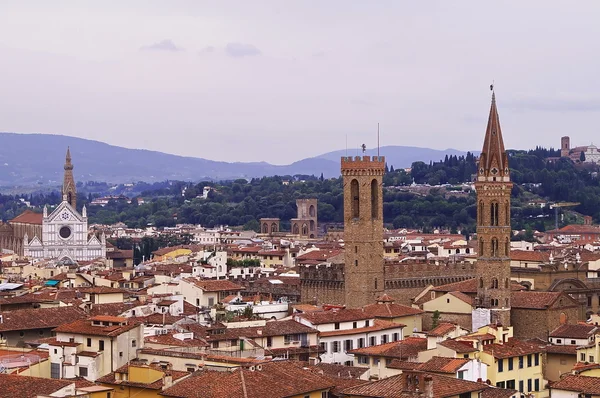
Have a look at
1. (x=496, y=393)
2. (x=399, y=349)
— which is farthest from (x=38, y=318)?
(x=496, y=393)

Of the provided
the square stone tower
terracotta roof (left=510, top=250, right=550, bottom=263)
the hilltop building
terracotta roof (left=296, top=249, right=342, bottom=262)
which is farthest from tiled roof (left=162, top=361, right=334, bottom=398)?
the hilltop building

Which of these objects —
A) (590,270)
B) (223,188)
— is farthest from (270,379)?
(223,188)

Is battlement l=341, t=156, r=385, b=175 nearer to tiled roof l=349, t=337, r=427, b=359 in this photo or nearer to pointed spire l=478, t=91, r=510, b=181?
pointed spire l=478, t=91, r=510, b=181

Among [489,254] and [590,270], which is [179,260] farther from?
[489,254]

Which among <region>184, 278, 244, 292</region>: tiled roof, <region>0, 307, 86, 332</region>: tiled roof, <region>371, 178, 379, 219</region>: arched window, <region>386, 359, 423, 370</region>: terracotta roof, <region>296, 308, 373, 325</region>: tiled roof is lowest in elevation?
<region>386, 359, 423, 370</region>: terracotta roof

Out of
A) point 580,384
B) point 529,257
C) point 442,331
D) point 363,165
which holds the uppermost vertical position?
point 363,165

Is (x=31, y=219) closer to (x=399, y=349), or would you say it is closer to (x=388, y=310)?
(x=388, y=310)
